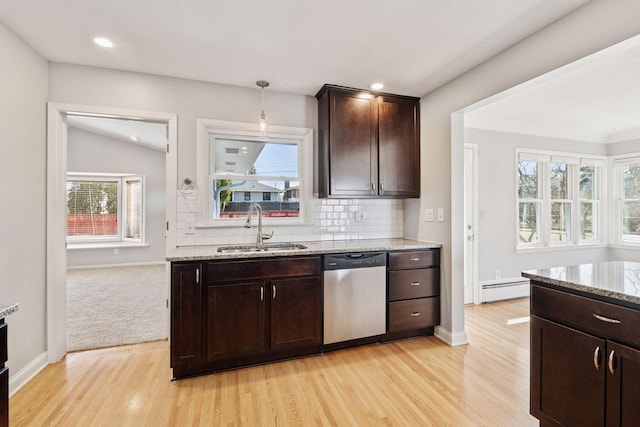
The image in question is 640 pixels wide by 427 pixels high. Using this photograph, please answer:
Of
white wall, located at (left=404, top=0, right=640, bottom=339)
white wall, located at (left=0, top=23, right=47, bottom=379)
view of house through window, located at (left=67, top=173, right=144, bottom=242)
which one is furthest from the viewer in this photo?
view of house through window, located at (left=67, top=173, right=144, bottom=242)

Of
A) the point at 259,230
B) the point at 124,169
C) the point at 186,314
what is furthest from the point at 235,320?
the point at 124,169

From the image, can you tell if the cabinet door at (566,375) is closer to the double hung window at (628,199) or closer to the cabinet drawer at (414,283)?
the cabinet drawer at (414,283)

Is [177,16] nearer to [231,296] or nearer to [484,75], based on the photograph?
[231,296]

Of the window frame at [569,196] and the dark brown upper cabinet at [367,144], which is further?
the window frame at [569,196]

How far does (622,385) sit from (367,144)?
242 centimetres

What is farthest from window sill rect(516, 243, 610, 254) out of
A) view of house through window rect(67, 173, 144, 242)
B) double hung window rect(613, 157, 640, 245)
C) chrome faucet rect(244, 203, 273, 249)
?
view of house through window rect(67, 173, 144, 242)

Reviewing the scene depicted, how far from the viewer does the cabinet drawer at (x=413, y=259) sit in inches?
109

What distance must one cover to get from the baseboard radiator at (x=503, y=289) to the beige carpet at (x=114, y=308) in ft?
12.6

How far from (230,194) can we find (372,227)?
5.29 ft

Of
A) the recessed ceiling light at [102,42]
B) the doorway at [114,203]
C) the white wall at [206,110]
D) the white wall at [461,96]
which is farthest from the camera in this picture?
the doorway at [114,203]

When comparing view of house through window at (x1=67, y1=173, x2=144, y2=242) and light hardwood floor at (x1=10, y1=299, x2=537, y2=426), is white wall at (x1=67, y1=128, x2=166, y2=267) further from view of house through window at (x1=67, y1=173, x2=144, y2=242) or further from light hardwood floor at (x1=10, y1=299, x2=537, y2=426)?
light hardwood floor at (x1=10, y1=299, x2=537, y2=426)

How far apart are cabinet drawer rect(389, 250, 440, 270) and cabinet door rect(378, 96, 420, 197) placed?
662 mm

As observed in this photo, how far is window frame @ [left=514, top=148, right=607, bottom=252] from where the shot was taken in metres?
4.19

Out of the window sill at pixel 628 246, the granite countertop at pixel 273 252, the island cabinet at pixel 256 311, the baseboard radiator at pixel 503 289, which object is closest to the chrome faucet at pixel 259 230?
the granite countertop at pixel 273 252
